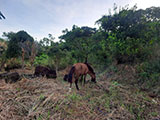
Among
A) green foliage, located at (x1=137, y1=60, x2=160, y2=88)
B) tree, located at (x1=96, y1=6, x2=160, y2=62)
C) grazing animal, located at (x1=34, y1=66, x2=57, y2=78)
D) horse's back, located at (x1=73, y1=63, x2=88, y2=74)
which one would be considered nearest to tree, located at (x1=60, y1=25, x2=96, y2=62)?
tree, located at (x1=96, y1=6, x2=160, y2=62)

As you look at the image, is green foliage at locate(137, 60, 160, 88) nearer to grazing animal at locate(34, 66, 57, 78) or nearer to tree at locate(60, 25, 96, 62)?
tree at locate(60, 25, 96, 62)

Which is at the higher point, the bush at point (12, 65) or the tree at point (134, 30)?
the tree at point (134, 30)

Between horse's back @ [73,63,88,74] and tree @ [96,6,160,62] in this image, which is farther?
tree @ [96,6,160,62]

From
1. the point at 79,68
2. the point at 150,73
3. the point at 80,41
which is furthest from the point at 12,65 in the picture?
the point at 150,73

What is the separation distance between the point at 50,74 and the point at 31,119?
4.75 m

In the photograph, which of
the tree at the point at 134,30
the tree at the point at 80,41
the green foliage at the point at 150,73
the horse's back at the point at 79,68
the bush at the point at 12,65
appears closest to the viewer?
the horse's back at the point at 79,68

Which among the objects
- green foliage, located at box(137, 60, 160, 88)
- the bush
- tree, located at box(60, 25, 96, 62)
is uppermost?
tree, located at box(60, 25, 96, 62)

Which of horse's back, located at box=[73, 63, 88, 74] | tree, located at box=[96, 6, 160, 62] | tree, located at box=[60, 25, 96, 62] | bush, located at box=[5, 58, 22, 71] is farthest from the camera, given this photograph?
bush, located at box=[5, 58, 22, 71]

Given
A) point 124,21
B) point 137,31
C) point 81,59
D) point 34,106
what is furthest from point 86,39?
point 34,106

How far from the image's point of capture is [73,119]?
2000mm

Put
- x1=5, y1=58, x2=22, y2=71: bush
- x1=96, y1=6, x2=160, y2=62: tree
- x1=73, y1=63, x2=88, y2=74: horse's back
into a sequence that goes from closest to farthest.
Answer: x1=73, y1=63, x2=88, y2=74: horse's back, x1=96, y1=6, x2=160, y2=62: tree, x1=5, y1=58, x2=22, y2=71: bush

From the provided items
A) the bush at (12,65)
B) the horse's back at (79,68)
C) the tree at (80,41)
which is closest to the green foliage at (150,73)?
the horse's back at (79,68)

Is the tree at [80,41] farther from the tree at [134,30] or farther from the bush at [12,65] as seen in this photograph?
the bush at [12,65]

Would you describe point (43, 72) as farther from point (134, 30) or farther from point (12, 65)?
point (134, 30)
